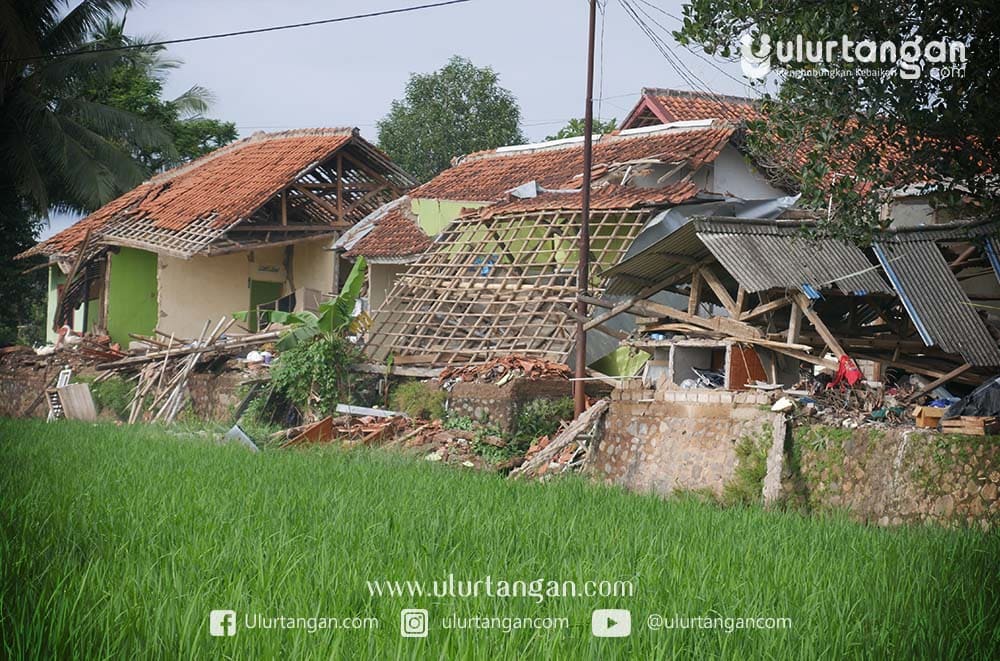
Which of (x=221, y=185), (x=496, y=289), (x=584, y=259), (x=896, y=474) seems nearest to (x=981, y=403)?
(x=896, y=474)

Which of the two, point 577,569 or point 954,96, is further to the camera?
point 954,96

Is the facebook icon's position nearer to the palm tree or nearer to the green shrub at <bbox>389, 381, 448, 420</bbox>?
the green shrub at <bbox>389, 381, 448, 420</bbox>

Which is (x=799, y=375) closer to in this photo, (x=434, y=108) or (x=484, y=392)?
(x=484, y=392)

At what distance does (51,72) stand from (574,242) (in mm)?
11661

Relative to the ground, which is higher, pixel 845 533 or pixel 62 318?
pixel 62 318

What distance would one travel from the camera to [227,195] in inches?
865

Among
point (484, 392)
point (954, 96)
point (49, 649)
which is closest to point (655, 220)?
point (484, 392)

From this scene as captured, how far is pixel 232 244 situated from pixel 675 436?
37.8 feet

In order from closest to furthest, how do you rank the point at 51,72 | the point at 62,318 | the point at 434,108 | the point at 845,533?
the point at 845,533 < the point at 51,72 < the point at 62,318 < the point at 434,108

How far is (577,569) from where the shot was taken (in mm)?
5629

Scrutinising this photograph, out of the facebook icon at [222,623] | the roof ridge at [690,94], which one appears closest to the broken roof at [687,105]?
the roof ridge at [690,94]

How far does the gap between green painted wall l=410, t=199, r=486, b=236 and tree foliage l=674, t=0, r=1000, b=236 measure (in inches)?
444

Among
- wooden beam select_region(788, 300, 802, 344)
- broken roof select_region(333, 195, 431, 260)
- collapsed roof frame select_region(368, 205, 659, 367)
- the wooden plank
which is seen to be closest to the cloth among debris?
wooden beam select_region(788, 300, 802, 344)

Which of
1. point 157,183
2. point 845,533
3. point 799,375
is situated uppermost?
point 157,183
